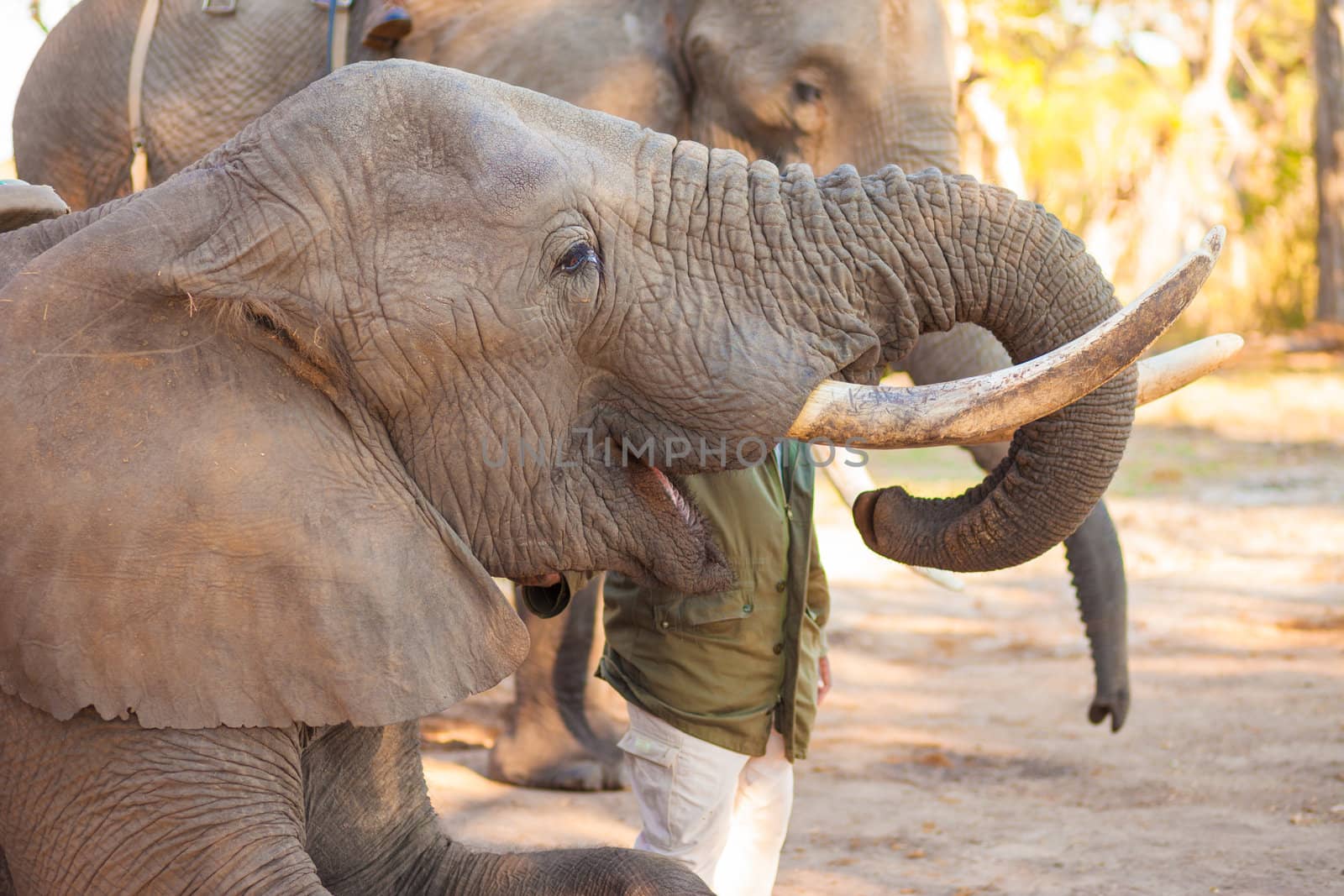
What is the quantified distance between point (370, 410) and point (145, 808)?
2.54 ft

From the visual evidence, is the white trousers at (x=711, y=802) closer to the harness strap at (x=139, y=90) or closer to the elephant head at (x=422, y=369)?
the elephant head at (x=422, y=369)

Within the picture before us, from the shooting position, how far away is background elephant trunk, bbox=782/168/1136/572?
306cm

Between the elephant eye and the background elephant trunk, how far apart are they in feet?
1.40

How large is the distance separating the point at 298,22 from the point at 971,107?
53.8ft

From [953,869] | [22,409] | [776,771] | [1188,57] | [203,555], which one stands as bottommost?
[1188,57]

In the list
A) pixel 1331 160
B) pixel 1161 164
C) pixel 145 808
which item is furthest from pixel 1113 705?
pixel 1161 164

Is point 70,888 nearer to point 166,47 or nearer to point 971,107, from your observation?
point 166,47

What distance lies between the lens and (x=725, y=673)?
3.93 m

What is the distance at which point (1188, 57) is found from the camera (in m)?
29.4

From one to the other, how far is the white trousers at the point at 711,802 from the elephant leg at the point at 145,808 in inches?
49.1

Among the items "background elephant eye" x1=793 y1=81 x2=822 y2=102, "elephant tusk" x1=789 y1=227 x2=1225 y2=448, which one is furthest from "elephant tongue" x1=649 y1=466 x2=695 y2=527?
"background elephant eye" x1=793 y1=81 x2=822 y2=102

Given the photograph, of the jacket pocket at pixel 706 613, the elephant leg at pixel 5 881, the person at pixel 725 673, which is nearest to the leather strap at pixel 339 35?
the person at pixel 725 673

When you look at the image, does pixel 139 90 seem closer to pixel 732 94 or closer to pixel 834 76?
pixel 732 94

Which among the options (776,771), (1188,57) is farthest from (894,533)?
(1188,57)
